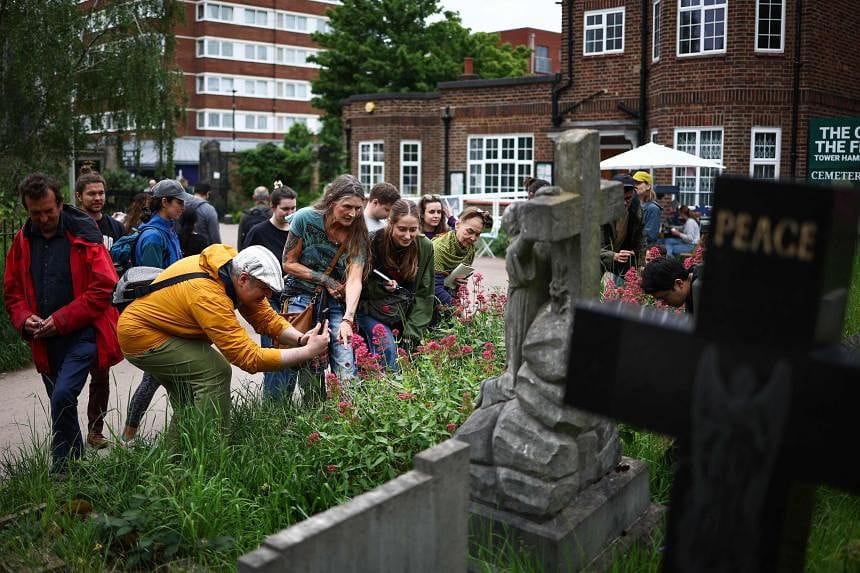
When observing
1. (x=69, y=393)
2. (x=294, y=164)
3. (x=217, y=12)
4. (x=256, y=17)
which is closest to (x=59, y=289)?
(x=69, y=393)

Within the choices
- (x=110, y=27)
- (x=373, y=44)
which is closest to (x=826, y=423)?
(x=110, y=27)

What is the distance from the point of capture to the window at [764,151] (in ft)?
72.7

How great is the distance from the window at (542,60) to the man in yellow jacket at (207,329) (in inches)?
2696

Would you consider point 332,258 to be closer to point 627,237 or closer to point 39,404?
point 39,404

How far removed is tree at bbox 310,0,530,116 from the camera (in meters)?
43.5

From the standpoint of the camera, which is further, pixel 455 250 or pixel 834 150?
pixel 834 150

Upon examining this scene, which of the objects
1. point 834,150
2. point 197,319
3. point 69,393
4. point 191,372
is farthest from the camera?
point 834,150

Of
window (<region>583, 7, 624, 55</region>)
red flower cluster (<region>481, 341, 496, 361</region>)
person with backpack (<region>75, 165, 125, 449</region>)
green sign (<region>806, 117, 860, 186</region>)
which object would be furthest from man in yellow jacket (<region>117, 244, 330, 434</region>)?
window (<region>583, 7, 624, 55</region>)

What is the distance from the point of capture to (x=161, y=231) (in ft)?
23.7

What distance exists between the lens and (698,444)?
2.32m

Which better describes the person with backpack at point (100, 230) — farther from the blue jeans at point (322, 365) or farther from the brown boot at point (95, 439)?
the blue jeans at point (322, 365)

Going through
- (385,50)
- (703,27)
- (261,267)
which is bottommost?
(261,267)

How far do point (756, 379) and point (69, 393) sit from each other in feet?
15.1

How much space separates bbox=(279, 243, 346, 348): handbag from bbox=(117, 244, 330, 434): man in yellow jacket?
721 millimetres
